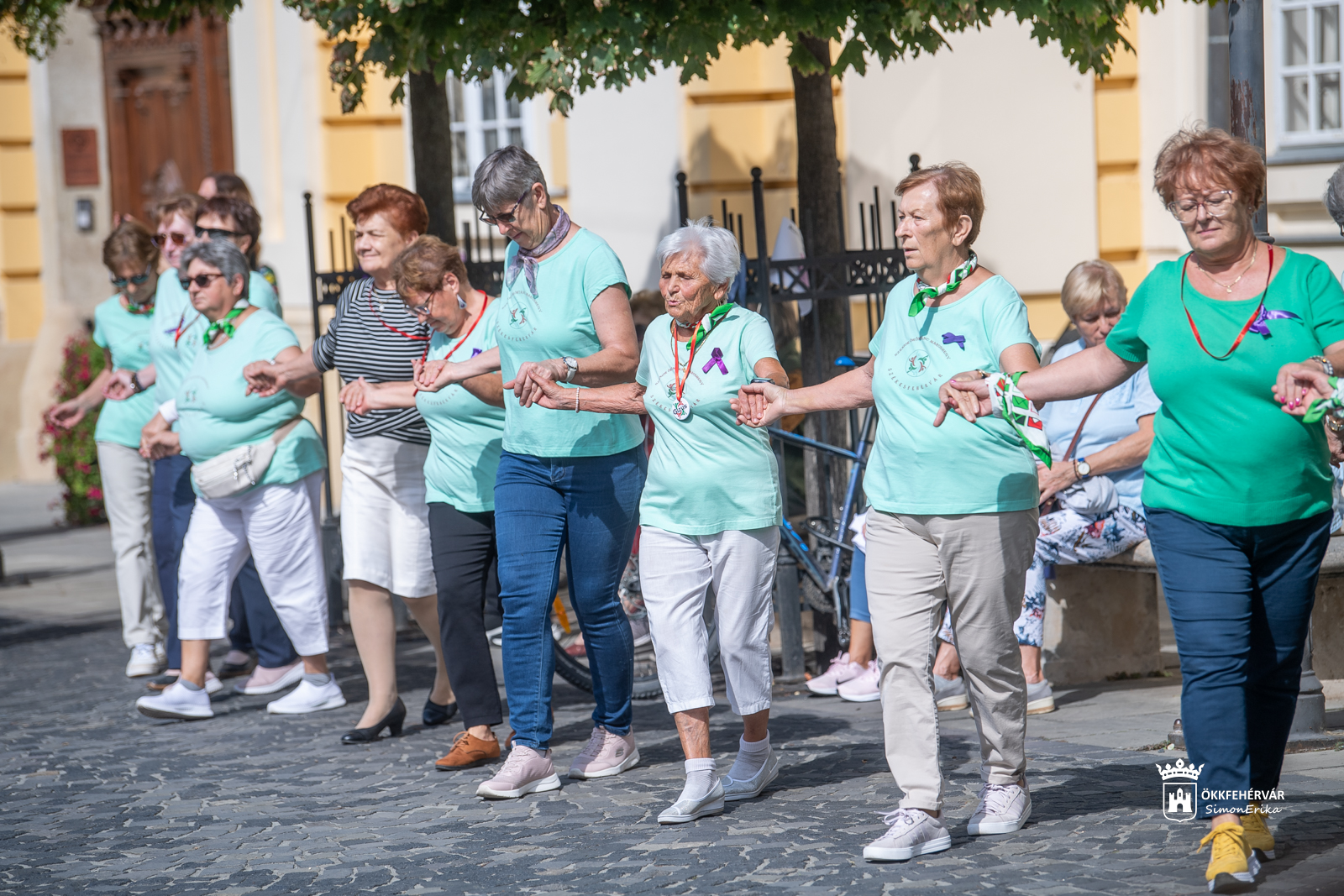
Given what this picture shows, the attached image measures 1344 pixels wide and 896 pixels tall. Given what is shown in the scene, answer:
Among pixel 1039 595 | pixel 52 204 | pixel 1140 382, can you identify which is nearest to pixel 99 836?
pixel 1039 595

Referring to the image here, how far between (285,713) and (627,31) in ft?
10.0

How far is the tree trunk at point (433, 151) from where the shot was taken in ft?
26.6

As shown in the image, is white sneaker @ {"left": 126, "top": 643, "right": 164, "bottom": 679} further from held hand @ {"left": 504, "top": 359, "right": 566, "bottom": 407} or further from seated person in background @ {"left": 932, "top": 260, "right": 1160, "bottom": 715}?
seated person in background @ {"left": 932, "top": 260, "right": 1160, "bottom": 715}

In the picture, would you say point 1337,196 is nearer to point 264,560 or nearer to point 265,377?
point 265,377

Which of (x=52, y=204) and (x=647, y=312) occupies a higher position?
(x=52, y=204)

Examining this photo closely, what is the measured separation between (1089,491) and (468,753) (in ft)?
8.01

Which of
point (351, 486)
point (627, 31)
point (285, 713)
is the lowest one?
point (285, 713)

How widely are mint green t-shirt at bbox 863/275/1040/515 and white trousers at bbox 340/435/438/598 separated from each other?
227cm

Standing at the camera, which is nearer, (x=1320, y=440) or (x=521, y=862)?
(x=1320, y=440)

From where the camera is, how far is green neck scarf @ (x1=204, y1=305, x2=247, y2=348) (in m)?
6.63

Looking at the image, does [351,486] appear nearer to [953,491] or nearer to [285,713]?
[285,713]

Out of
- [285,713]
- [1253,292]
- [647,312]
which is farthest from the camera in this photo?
[647,312]

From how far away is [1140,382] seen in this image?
20.2 feet

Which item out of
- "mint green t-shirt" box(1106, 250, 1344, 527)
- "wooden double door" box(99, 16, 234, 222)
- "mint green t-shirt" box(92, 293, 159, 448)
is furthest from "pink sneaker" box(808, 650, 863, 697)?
"wooden double door" box(99, 16, 234, 222)
